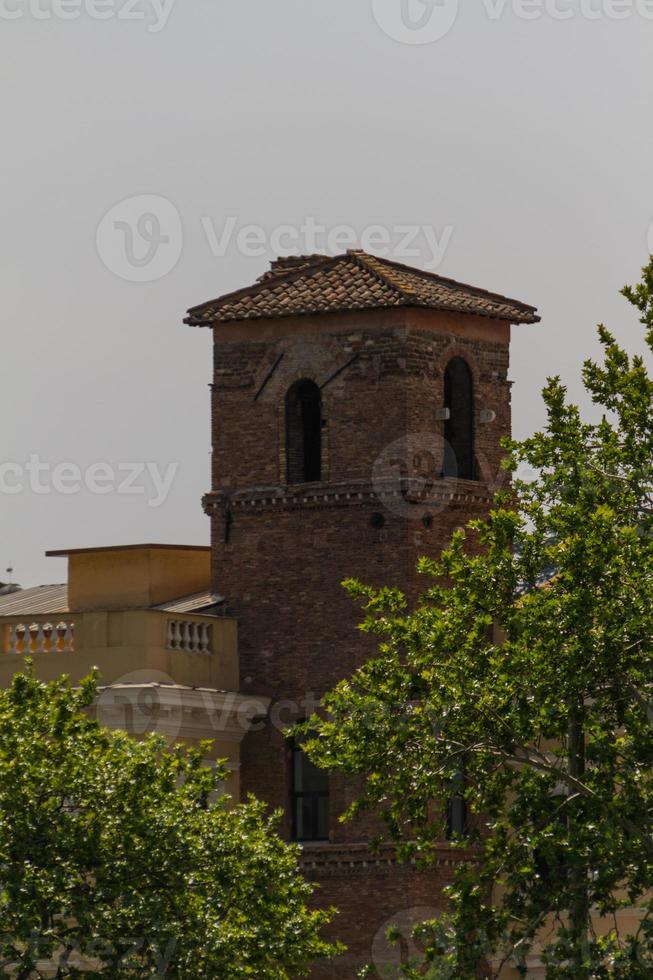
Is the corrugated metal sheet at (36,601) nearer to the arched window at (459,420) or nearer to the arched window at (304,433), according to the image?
the arched window at (304,433)

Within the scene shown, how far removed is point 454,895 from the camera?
4478cm

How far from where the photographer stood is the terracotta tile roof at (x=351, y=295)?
6062cm

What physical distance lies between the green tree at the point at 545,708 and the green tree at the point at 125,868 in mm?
4447

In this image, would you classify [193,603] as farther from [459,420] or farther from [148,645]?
[459,420]

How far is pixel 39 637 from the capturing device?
59875 millimetres

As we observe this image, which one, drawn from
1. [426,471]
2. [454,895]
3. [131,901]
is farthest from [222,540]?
[454,895]

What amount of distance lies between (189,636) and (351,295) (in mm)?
6803

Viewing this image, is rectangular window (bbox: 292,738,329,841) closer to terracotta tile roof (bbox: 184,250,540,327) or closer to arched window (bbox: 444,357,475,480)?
arched window (bbox: 444,357,475,480)

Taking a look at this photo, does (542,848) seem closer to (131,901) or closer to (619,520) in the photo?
(619,520)

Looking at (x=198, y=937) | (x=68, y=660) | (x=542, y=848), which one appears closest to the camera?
(x=542, y=848)

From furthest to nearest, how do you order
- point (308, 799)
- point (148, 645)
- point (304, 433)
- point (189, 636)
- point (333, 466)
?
point (304, 433) → point (333, 466) → point (308, 799) → point (189, 636) → point (148, 645)

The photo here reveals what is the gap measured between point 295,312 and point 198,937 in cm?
1555

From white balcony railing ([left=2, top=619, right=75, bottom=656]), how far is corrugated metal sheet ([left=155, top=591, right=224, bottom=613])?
2.03 metres

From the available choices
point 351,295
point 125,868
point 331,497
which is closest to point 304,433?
point 331,497
